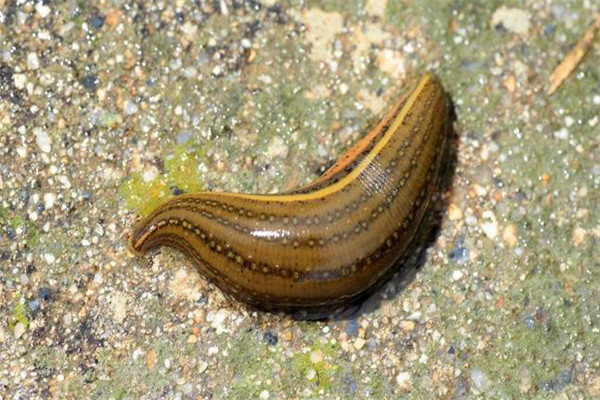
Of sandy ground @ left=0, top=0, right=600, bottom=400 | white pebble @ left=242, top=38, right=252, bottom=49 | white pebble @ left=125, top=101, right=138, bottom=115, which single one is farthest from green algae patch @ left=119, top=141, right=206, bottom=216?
white pebble @ left=242, top=38, right=252, bottom=49

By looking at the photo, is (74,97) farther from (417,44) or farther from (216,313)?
(417,44)

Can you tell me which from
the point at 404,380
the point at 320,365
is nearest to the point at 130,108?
the point at 320,365

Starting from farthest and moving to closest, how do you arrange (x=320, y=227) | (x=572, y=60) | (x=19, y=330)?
(x=572, y=60)
(x=19, y=330)
(x=320, y=227)

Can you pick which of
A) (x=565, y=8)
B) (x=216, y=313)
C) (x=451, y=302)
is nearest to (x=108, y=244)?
(x=216, y=313)

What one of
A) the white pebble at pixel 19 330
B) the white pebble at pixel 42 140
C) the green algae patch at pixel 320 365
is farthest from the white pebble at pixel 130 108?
the green algae patch at pixel 320 365

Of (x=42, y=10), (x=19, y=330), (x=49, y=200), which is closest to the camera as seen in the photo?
(x=19, y=330)

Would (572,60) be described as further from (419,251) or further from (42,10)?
(42,10)

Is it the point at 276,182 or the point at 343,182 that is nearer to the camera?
the point at 343,182

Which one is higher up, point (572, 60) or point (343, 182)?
point (572, 60)
